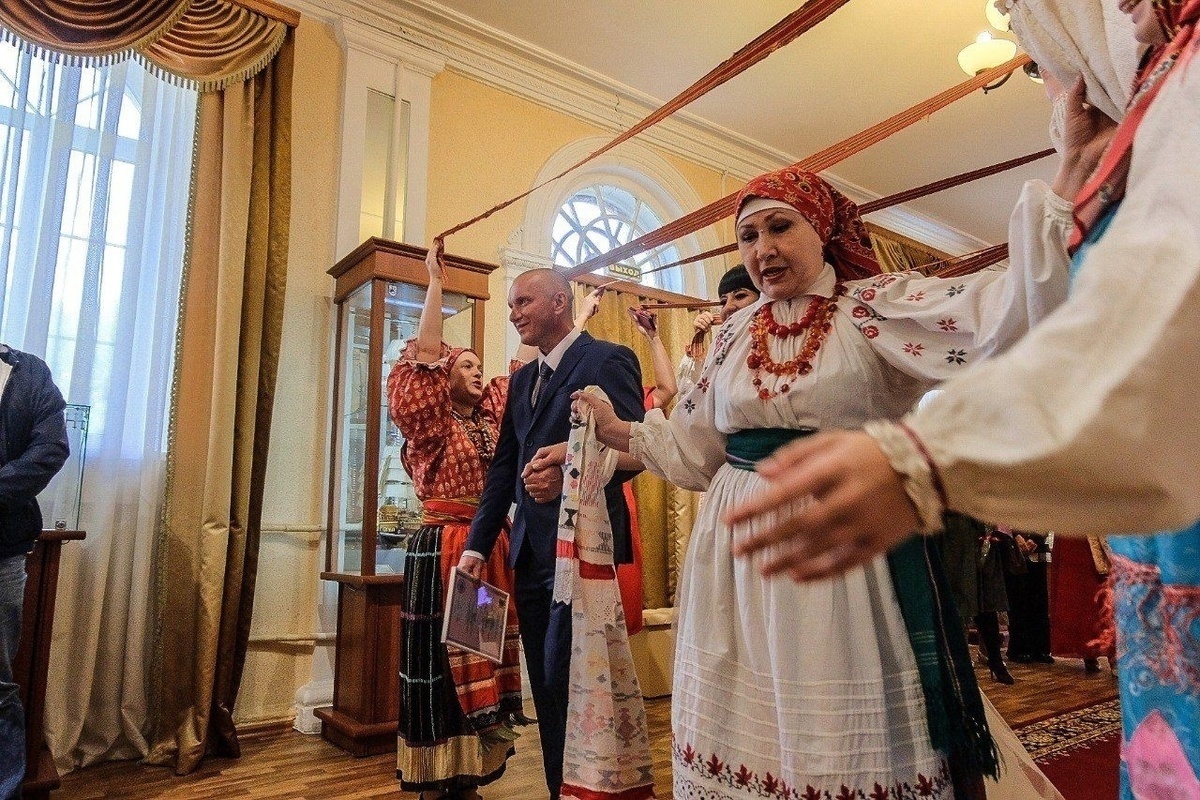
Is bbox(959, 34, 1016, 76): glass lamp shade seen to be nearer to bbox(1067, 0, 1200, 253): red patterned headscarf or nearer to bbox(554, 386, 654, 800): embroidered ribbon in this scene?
bbox(554, 386, 654, 800): embroidered ribbon

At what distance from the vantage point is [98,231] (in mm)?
3229

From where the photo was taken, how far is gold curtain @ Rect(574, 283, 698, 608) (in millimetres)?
4887

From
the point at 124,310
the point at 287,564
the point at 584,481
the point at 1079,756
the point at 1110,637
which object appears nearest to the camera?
the point at 1110,637

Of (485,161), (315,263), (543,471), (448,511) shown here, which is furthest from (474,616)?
(485,161)

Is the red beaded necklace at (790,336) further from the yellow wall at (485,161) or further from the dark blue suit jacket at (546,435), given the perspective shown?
the yellow wall at (485,161)

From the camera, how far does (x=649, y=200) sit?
5461mm

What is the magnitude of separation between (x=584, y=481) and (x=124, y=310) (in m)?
2.57

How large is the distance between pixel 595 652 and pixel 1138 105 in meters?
1.28

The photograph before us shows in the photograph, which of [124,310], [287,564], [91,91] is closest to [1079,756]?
[287,564]

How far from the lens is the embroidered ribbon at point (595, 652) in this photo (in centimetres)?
156

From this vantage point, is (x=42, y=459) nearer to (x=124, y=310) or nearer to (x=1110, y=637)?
(x=124, y=310)

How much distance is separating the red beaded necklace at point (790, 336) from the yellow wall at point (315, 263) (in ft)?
9.18

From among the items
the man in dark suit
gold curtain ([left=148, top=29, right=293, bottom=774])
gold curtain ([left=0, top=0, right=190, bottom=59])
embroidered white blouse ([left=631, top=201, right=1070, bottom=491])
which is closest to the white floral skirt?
embroidered white blouse ([left=631, top=201, right=1070, bottom=491])

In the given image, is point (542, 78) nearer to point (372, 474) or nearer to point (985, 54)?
point (985, 54)
